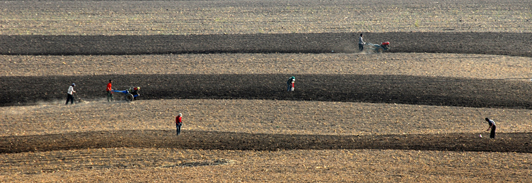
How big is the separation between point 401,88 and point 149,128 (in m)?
13.8

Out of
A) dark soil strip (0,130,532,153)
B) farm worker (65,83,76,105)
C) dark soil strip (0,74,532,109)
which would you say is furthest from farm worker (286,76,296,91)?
farm worker (65,83,76,105)

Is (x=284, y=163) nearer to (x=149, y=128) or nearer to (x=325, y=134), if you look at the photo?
(x=325, y=134)

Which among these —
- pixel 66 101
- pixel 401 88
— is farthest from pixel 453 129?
pixel 66 101

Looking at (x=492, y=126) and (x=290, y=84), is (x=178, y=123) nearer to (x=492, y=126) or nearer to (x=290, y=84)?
(x=290, y=84)

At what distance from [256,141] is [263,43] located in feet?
53.3

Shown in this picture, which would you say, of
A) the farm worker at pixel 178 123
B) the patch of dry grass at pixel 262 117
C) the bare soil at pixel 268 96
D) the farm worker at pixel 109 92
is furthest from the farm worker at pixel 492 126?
the farm worker at pixel 109 92

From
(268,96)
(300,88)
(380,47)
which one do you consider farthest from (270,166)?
(380,47)

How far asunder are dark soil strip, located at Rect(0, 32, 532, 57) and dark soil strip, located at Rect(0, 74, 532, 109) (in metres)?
5.88

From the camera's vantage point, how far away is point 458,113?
2223 cm

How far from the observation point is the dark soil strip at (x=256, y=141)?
18.8m

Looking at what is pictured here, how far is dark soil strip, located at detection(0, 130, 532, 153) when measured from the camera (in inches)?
738

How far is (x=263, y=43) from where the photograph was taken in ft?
114

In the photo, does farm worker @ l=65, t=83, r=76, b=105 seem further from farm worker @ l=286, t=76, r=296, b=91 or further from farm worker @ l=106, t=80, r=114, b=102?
farm worker @ l=286, t=76, r=296, b=91

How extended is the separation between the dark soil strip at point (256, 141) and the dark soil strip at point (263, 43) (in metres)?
13.9
